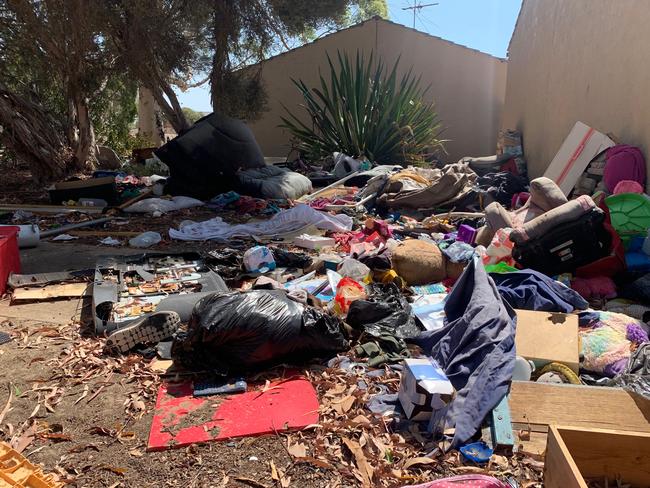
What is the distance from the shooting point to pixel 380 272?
4520 mm

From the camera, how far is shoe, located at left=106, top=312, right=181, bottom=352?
3309mm

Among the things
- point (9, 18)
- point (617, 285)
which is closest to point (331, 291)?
point (617, 285)

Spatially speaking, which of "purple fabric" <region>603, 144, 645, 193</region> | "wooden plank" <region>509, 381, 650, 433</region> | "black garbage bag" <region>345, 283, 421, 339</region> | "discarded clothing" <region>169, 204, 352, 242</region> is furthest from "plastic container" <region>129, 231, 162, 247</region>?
"purple fabric" <region>603, 144, 645, 193</region>

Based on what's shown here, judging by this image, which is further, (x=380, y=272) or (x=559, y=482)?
(x=380, y=272)

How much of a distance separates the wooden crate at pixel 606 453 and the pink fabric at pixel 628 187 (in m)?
3.33

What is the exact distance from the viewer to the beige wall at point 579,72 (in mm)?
5598

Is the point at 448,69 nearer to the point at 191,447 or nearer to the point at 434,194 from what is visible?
the point at 434,194

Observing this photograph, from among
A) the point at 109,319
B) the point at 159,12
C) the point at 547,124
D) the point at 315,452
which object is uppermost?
the point at 159,12

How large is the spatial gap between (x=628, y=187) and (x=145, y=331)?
169 inches

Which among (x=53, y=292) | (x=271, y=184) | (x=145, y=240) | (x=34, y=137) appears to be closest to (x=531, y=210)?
(x=145, y=240)

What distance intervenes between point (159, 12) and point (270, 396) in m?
8.54

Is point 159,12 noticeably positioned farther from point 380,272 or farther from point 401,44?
point 401,44

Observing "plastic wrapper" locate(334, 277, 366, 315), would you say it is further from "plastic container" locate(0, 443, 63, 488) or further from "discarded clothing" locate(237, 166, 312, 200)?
"discarded clothing" locate(237, 166, 312, 200)

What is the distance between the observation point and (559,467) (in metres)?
1.92
